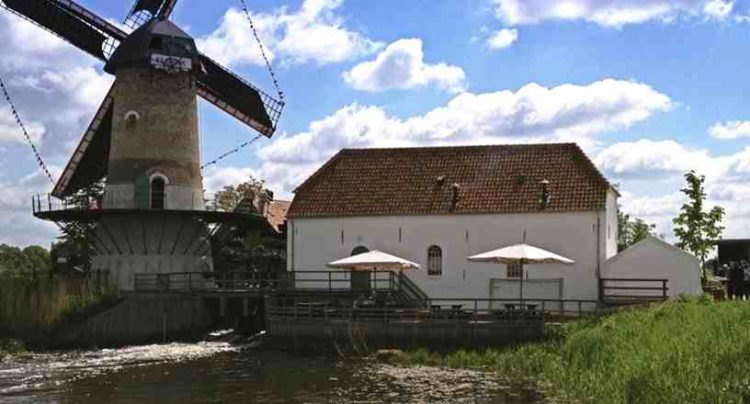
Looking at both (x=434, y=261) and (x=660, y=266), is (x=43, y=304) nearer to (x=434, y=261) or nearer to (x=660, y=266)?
(x=434, y=261)

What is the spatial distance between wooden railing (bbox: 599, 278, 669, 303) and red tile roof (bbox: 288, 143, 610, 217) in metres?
2.43

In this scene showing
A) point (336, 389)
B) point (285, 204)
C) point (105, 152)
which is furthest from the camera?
point (285, 204)

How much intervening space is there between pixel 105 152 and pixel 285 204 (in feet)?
29.9

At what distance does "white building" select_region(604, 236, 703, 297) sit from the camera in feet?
97.0

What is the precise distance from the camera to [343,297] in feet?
96.5

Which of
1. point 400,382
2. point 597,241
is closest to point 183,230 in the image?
point 597,241

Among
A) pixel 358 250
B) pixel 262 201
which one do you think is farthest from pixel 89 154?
A: pixel 358 250

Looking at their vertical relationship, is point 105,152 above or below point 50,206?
above

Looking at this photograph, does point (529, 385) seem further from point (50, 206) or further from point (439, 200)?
point (50, 206)

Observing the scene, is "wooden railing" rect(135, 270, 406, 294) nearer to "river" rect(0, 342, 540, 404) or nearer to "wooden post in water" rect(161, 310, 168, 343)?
"wooden post in water" rect(161, 310, 168, 343)

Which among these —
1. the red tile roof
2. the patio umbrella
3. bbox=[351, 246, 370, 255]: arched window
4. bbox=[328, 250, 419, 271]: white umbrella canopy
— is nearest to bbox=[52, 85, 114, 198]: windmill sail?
the red tile roof

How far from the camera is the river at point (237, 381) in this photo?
18516 mm

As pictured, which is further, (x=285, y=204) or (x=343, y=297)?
(x=285, y=204)

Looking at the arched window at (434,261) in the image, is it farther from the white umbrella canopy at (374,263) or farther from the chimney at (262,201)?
the chimney at (262,201)
